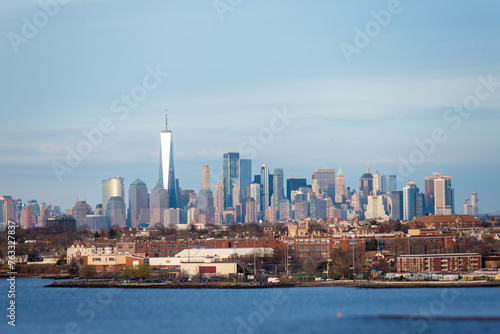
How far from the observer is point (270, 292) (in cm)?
5091

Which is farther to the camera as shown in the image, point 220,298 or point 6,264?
point 6,264

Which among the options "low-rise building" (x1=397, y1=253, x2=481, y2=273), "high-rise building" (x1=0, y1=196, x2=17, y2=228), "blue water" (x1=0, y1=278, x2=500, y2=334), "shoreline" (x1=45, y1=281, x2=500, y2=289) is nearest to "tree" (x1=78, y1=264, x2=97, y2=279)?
"shoreline" (x1=45, y1=281, x2=500, y2=289)

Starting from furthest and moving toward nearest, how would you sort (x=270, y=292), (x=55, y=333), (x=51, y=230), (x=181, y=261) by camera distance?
1. (x=51, y=230)
2. (x=181, y=261)
3. (x=270, y=292)
4. (x=55, y=333)

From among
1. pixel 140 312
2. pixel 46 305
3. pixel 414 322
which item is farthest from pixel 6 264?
pixel 414 322

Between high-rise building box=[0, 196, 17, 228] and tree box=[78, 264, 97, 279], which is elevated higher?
high-rise building box=[0, 196, 17, 228]

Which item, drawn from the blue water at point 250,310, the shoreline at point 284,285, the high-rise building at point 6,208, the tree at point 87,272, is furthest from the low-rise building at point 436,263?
the high-rise building at point 6,208

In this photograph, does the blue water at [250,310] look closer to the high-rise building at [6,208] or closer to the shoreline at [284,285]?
the shoreline at [284,285]

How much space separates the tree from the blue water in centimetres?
1017

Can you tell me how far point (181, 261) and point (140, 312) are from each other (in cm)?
2175

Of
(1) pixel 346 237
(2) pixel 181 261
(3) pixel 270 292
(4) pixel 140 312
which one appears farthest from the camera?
(1) pixel 346 237

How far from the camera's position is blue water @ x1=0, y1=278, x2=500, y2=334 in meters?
36.8

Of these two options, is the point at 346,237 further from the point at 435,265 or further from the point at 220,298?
the point at 220,298

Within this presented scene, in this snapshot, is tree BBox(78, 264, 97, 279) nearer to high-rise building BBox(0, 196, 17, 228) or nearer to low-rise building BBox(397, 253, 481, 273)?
low-rise building BBox(397, 253, 481, 273)

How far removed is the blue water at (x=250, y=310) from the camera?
36781 mm
